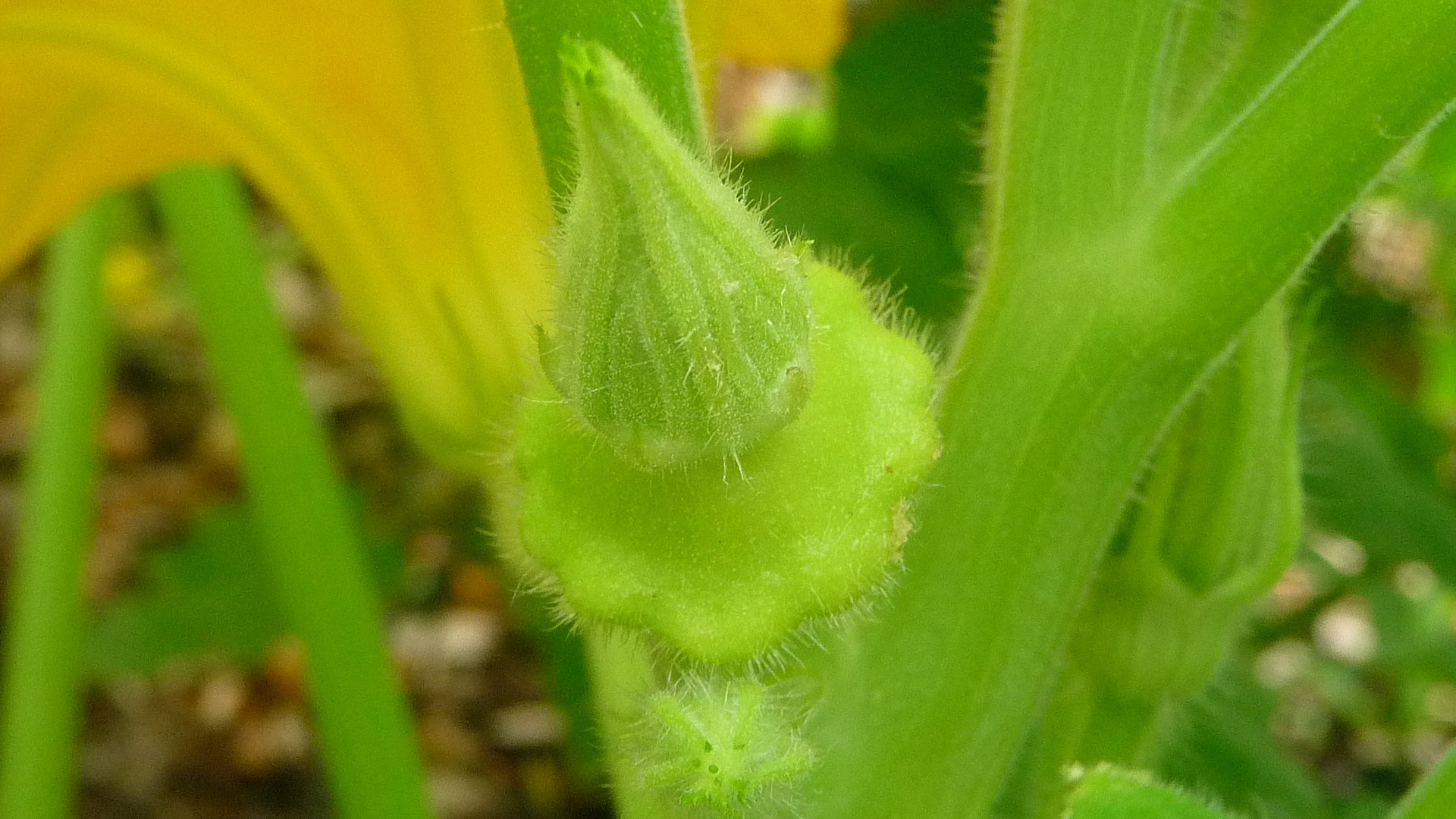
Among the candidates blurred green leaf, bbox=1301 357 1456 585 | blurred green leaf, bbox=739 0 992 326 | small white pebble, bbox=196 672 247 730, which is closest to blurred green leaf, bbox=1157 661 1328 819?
blurred green leaf, bbox=1301 357 1456 585

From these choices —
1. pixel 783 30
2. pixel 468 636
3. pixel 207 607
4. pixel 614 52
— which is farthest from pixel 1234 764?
pixel 468 636

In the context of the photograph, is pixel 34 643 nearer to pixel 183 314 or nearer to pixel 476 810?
pixel 476 810

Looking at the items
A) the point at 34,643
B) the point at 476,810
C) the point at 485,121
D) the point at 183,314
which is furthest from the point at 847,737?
the point at 183,314

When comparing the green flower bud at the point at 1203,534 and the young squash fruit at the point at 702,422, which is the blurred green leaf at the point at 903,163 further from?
the young squash fruit at the point at 702,422

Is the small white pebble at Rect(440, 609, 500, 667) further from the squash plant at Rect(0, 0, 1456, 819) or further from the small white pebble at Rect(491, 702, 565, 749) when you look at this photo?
the squash plant at Rect(0, 0, 1456, 819)

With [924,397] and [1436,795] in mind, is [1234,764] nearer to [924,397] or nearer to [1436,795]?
[1436,795]

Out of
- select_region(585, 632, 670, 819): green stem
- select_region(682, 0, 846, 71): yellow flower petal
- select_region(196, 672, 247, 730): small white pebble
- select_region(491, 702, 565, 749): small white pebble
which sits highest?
select_region(682, 0, 846, 71): yellow flower petal

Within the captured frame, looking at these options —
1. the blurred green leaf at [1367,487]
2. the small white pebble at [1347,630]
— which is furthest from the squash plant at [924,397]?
the small white pebble at [1347,630]
